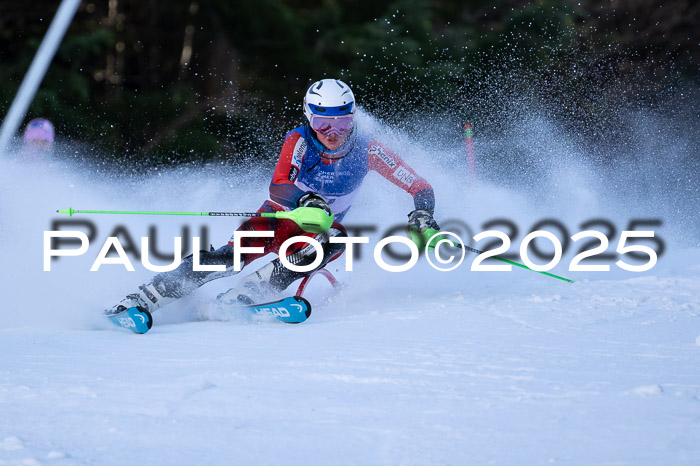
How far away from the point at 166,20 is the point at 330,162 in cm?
1228

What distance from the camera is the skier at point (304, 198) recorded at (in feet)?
14.7

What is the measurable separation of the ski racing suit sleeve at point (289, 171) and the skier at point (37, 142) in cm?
355

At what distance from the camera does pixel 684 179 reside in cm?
1053

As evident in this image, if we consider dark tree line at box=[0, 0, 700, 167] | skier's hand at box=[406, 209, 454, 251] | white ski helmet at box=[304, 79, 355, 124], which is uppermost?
dark tree line at box=[0, 0, 700, 167]

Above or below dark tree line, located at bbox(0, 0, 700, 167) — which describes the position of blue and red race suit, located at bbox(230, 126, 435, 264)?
below

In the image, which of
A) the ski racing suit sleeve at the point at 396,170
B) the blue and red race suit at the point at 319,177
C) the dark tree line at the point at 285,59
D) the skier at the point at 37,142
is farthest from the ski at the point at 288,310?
the dark tree line at the point at 285,59

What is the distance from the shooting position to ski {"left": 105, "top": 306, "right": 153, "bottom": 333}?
415cm

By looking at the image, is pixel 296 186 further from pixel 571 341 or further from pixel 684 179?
pixel 684 179

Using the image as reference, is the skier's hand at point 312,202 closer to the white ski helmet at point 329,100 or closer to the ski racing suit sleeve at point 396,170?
the white ski helmet at point 329,100

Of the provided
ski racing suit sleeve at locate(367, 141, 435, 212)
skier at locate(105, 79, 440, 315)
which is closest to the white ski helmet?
skier at locate(105, 79, 440, 315)

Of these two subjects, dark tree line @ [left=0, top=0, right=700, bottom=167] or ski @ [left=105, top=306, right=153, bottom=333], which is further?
dark tree line @ [left=0, top=0, right=700, bottom=167]

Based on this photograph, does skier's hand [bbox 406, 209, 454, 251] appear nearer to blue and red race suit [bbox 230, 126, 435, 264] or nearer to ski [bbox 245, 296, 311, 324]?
blue and red race suit [bbox 230, 126, 435, 264]

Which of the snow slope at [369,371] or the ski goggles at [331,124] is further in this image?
the ski goggles at [331,124]

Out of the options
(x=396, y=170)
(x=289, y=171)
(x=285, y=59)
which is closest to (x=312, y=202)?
(x=289, y=171)
